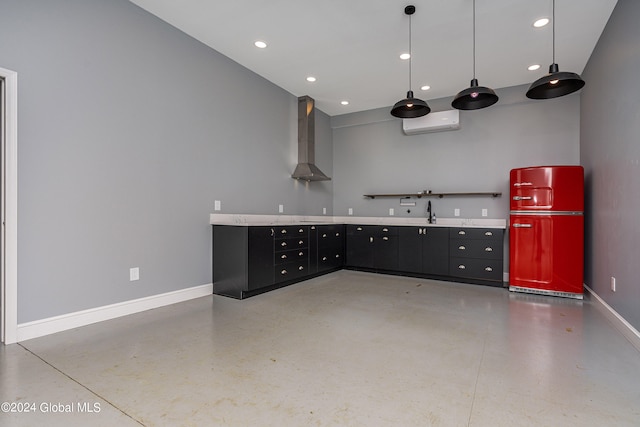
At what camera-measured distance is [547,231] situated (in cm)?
390

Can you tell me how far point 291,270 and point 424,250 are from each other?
→ 81.1 inches

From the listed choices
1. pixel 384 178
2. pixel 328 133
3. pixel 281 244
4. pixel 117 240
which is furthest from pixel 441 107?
pixel 117 240

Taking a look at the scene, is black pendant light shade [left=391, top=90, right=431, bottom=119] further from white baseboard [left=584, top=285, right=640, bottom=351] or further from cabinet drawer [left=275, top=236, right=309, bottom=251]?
white baseboard [left=584, top=285, right=640, bottom=351]

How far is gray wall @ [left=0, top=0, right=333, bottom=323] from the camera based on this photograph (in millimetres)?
2422

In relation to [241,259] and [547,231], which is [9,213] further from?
[547,231]

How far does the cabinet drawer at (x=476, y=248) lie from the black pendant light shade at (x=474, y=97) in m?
2.05

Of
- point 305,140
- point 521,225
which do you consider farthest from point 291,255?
point 521,225

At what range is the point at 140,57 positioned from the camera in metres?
3.13

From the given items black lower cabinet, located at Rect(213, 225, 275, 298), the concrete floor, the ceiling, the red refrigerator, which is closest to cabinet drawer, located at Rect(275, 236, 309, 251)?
black lower cabinet, located at Rect(213, 225, 275, 298)

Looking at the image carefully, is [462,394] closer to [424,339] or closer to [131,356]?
[424,339]

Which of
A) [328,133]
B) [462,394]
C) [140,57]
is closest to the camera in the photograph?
[462,394]

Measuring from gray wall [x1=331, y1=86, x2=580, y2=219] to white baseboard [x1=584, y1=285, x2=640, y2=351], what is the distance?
6.17 feet

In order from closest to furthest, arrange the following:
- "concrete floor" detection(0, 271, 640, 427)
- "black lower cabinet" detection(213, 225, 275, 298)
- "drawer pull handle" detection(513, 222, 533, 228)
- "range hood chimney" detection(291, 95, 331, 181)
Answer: "concrete floor" detection(0, 271, 640, 427) → "black lower cabinet" detection(213, 225, 275, 298) → "drawer pull handle" detection(513, 222, 533, 228) → "range hood chimney" detection(291, 95, 331, 181)

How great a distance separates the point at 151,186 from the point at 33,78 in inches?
46.8
